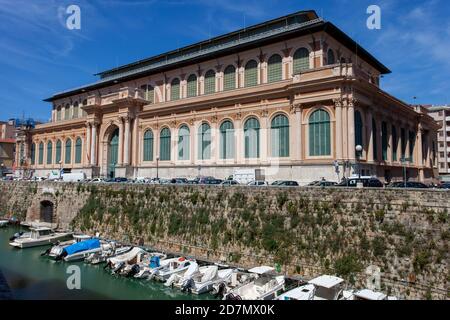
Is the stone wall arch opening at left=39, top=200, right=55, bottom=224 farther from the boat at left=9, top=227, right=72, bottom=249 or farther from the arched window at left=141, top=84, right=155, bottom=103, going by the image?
the arched window at left=141, top=84, right=155, bottom=103

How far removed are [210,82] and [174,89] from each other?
7.40 meters

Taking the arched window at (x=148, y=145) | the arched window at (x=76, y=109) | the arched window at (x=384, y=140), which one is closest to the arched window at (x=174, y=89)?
the arched window at (x=148, y=145)

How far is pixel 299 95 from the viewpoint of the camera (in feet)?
116

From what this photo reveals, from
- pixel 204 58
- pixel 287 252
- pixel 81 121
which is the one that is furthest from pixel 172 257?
pixel 81 121

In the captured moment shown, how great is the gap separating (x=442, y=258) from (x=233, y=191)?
1346 cm

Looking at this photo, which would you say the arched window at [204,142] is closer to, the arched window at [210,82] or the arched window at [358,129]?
the arched window at [210,82]

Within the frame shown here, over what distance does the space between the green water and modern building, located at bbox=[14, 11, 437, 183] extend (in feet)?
65.3

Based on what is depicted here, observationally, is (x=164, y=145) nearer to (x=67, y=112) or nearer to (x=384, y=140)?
(x=384, y=140)

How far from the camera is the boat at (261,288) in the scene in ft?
56.4

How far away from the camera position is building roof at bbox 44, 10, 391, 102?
42.0 meters

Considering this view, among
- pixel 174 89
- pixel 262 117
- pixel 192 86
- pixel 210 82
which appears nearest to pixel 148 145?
pixel 174 89

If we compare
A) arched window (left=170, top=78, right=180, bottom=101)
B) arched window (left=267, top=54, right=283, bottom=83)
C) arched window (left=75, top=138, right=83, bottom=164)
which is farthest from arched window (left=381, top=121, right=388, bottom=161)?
arched window (left=75, top=138, right=83, bottom=164)

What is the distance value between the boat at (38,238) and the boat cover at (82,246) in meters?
6.81
